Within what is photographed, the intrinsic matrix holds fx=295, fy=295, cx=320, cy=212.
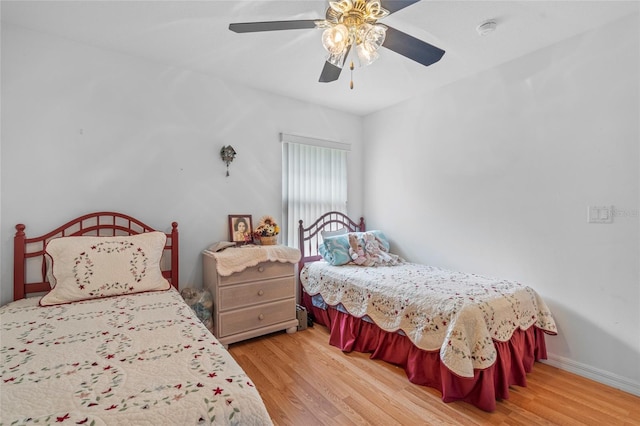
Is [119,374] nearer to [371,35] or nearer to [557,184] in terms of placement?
[371,35]

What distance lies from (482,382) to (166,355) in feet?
5.82

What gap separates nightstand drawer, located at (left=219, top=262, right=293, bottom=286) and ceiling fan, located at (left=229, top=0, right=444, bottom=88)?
5.95ft

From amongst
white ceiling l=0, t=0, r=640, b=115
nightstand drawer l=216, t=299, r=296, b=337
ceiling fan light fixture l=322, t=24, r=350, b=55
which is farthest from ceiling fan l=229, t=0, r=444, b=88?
nightstand drawer l=216, t=299, r=296, b=337

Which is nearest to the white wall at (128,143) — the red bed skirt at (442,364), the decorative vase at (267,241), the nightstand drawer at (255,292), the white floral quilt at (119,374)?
the decorative vase at (267,241)

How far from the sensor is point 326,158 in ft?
12.0

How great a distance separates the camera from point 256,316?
2.66 meters

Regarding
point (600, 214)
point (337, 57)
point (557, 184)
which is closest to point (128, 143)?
point (337, 57)

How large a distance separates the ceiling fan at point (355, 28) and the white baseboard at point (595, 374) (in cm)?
245

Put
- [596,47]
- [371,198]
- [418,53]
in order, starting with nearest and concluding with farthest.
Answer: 1. [418,53]
2. [596,47]
3. [371,198]

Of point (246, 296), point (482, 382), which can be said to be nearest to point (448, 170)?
point (482, 382)

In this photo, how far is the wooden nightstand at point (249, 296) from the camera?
98.3 inches

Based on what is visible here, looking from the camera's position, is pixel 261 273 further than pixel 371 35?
Yes

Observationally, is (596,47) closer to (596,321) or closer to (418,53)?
(418,53)

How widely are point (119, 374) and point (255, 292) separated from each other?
163 cm
